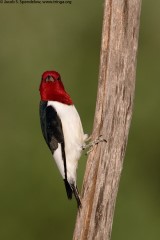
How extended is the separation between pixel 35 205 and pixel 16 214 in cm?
A: 25

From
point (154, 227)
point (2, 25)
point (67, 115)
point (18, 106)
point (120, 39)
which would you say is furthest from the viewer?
point (2, 25)

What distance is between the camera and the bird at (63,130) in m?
5.52

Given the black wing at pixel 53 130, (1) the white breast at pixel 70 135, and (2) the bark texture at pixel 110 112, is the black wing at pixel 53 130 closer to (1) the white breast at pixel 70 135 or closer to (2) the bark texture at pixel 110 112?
(1) the white breast at pixel 70 135

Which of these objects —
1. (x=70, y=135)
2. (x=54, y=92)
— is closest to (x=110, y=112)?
(x=70, y=135)

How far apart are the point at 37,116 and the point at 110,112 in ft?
12.5

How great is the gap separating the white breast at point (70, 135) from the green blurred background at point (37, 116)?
8.42ft

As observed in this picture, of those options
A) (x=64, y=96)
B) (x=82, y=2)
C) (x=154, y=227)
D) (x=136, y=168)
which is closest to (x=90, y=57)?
(x=82, y=2)

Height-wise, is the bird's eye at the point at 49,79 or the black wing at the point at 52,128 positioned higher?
the bird's eye at the point at 49,79

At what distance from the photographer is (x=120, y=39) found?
4.99 metres

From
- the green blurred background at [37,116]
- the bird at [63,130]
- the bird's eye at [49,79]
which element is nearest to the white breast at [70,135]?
the bird at [63,130]

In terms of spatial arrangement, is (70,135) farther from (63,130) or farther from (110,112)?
(110,112)

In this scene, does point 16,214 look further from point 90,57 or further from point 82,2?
point 82,2

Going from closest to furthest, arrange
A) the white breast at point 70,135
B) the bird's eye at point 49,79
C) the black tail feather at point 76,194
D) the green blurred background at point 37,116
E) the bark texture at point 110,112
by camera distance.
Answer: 1. the bark texture at point 110,112
2. the black tail feather at point 76,194
3. the white breast at point 70,135
4. the bird's eye at point 49,79
5. the green blurred background at point 37,116

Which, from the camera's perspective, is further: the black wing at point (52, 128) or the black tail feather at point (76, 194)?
the black wing at point (52, 128)
